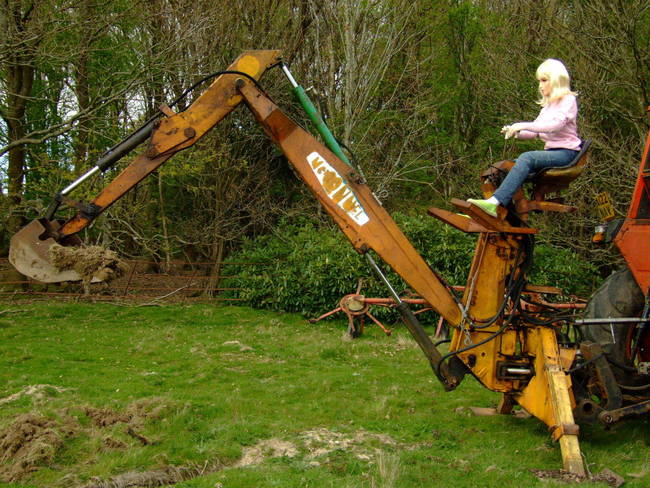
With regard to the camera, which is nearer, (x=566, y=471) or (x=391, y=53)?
(x=566, y=471)

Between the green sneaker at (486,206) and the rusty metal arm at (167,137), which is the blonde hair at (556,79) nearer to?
the green sneaker at (486,206)

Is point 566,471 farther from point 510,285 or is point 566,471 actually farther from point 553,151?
point 553,151

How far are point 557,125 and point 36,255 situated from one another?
175 inches

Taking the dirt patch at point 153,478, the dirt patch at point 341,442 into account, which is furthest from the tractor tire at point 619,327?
the dirt patch at point 153,478

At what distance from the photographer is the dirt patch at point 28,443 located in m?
4.76

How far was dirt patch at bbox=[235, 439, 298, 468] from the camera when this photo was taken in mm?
5184

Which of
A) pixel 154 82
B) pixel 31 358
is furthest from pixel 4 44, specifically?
pixel 31 358

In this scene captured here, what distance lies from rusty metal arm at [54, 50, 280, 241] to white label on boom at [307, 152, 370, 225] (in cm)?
88

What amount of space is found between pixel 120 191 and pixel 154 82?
26.9ft

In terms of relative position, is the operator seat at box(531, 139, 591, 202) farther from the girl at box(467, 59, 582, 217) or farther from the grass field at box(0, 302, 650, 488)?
the grass field at box(0, 302, 650, 488)

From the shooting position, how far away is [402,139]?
1739 cm

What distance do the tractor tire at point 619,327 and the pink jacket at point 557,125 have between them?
1.39 m

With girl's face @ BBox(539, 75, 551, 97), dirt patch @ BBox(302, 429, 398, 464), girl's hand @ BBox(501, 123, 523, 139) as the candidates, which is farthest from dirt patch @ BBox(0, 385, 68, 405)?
girl's face @ BBox(539, 75, 551, 97)

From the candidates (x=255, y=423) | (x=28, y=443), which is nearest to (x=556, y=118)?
(x=255, y=423)
